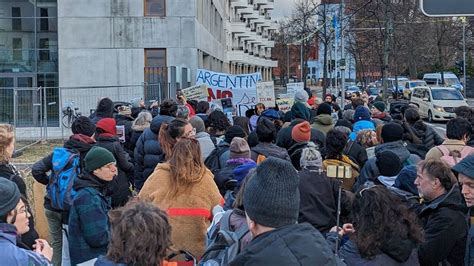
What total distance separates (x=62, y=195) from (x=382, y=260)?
3601mm

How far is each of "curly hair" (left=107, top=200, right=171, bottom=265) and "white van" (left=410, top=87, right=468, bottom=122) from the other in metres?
33.3

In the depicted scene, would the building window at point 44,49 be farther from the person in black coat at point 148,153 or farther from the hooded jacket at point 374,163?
the hooded jacket at point 374,163

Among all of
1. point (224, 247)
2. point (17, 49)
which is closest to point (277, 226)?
point (224, 247)

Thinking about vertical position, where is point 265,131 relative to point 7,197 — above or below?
above

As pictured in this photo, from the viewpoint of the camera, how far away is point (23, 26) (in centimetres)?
3033

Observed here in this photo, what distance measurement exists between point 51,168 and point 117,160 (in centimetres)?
96

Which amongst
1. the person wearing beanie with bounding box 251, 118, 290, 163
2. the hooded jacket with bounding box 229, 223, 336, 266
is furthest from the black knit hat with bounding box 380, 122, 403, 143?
the hooded jacket with bounding box 229, 223, 336, 266

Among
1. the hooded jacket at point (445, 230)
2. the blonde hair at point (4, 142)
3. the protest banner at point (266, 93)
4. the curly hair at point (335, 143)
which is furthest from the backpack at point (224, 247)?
the protest banner at point (266, 93)

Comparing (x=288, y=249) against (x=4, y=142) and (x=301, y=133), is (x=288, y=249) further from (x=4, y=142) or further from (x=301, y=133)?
(x=301, y=133)

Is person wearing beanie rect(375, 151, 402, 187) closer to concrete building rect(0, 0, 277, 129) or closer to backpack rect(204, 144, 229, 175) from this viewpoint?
backpack rect(204, 144, 229, 175)

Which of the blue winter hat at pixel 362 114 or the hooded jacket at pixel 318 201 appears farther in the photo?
the blue winter hat at pixel 362 114

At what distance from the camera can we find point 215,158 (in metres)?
7.55

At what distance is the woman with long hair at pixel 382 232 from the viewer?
419 cm

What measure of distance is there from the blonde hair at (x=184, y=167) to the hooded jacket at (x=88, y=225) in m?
0.60
